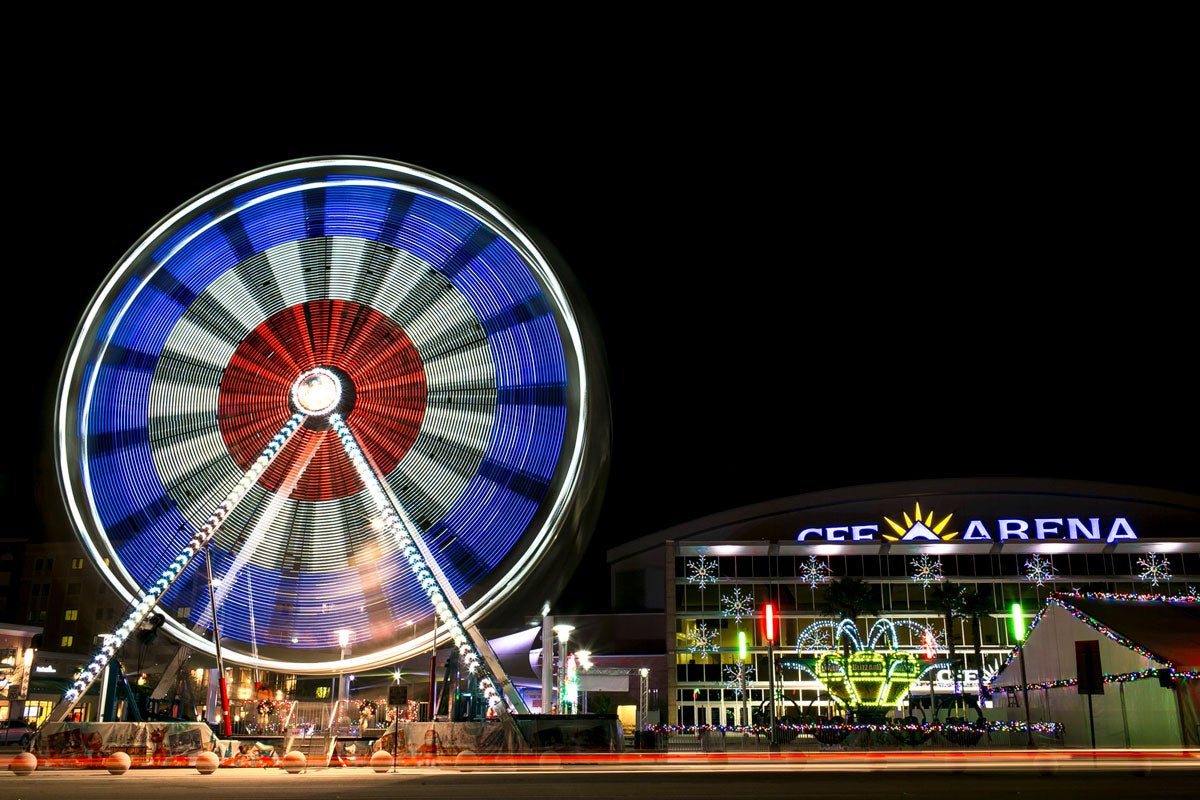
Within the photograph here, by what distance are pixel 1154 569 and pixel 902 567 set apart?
11846 millimetres

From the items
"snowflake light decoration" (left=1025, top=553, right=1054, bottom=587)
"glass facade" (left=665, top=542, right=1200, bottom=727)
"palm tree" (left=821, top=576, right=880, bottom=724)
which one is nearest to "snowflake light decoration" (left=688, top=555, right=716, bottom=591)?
"glass facade" (left=665, top=542, right=1200, bottom=727)

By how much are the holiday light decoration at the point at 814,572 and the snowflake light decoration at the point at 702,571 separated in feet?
14.1

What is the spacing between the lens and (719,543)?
5225 centimetres

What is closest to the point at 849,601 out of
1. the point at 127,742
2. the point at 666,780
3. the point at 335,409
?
the point at 335,409

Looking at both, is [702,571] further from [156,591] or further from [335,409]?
[156,591]

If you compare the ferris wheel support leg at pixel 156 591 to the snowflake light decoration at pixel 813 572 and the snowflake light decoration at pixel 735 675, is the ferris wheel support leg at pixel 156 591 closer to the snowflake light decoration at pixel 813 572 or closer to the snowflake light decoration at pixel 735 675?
the snowflake light decoration at pixel 735 675

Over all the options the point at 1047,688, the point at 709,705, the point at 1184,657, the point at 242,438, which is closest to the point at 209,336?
the point at 242,438

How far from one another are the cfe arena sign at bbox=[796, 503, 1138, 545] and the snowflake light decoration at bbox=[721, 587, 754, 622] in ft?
13.3

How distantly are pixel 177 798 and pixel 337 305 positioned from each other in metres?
13.0

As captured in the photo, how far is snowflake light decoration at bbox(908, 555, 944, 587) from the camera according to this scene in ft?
172

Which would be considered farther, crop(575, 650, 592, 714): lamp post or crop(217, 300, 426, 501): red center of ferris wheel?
crop(575, 650, 592, 714): lamp post

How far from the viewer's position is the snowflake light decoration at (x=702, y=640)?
5028 cm

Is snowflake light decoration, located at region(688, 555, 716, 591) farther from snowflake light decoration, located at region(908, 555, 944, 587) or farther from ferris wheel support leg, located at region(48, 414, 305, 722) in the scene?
ferris wheel support leg, located at region(48, 414, 305, 722)

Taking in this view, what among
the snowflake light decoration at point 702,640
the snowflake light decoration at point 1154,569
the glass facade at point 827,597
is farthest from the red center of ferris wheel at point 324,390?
the snowflake light decoration at point 1154,569
